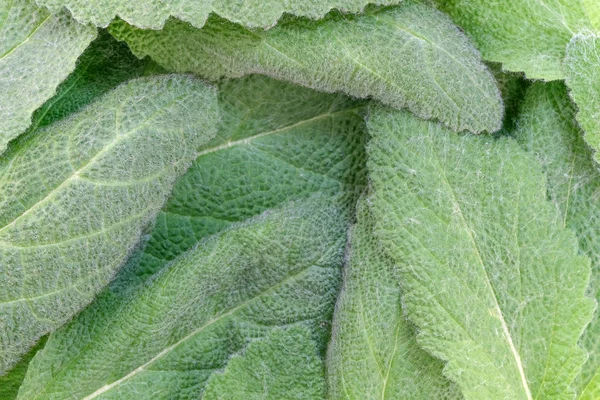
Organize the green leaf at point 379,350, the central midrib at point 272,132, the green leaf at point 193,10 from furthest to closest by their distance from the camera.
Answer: the central midrib at point 272,132, the green leaf at point 379,350, the green leaf at point 193,10

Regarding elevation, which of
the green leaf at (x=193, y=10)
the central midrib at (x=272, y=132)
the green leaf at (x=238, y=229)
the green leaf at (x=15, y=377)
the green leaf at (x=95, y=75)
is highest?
the green leaf at (x=193, y=10)

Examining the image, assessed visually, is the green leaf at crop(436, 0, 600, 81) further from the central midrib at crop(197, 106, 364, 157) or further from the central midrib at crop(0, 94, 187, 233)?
the central midrib at crop(0, 94, 187, 233)

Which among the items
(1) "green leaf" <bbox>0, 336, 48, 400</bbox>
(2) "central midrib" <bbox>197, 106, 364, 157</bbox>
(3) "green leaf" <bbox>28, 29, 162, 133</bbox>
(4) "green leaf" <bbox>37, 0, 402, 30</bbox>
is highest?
(4) "green leaf" <bbox>37, 0, 402, 30</bbox>

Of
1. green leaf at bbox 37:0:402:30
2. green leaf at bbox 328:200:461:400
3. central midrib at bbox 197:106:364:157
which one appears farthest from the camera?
central midrib at bbox 197:106:364:157

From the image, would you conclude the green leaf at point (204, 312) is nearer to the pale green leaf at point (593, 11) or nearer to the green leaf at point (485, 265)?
the green leaf at point (485, 265)

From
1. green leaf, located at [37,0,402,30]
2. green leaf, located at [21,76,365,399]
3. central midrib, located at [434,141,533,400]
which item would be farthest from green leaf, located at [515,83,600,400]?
green leaf, located at [37,0,402,30]

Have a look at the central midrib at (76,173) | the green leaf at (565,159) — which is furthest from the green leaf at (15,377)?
the green leaf at (565,159)
